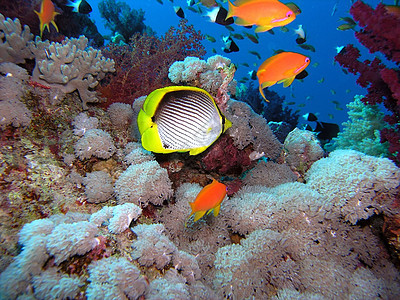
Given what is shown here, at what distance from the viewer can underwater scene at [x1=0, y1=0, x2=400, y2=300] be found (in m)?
1.48

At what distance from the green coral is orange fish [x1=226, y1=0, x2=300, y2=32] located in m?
2.47

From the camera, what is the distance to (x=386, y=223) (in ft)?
7.37

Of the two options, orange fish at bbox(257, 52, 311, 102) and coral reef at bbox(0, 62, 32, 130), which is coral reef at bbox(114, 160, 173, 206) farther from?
orange fish at bbox(257, 52, 311, 102)

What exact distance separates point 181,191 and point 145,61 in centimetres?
285

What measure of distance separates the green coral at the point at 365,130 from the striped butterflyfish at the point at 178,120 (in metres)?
3.60

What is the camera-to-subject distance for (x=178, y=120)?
1654 millimetres

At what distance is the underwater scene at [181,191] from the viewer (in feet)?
4.84

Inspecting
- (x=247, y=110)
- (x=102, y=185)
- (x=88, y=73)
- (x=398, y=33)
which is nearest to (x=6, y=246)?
(x=102, y=185)

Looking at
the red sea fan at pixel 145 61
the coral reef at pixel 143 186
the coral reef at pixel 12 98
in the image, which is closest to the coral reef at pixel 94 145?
the coral reef at pixel 143 186

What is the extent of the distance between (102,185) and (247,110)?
2262 mm

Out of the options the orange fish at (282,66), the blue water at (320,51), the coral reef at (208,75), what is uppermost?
the blue water at (320,51)

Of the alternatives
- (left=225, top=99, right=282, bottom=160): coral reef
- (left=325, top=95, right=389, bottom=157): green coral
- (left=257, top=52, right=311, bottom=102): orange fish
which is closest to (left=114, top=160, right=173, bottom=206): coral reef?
(left=225, top=99, right=282, bottom=160): coral reef

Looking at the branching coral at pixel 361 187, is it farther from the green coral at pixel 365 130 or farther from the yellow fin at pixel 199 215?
the green coral at pixel 365 130

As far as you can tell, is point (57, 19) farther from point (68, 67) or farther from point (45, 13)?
point (68, 67)
